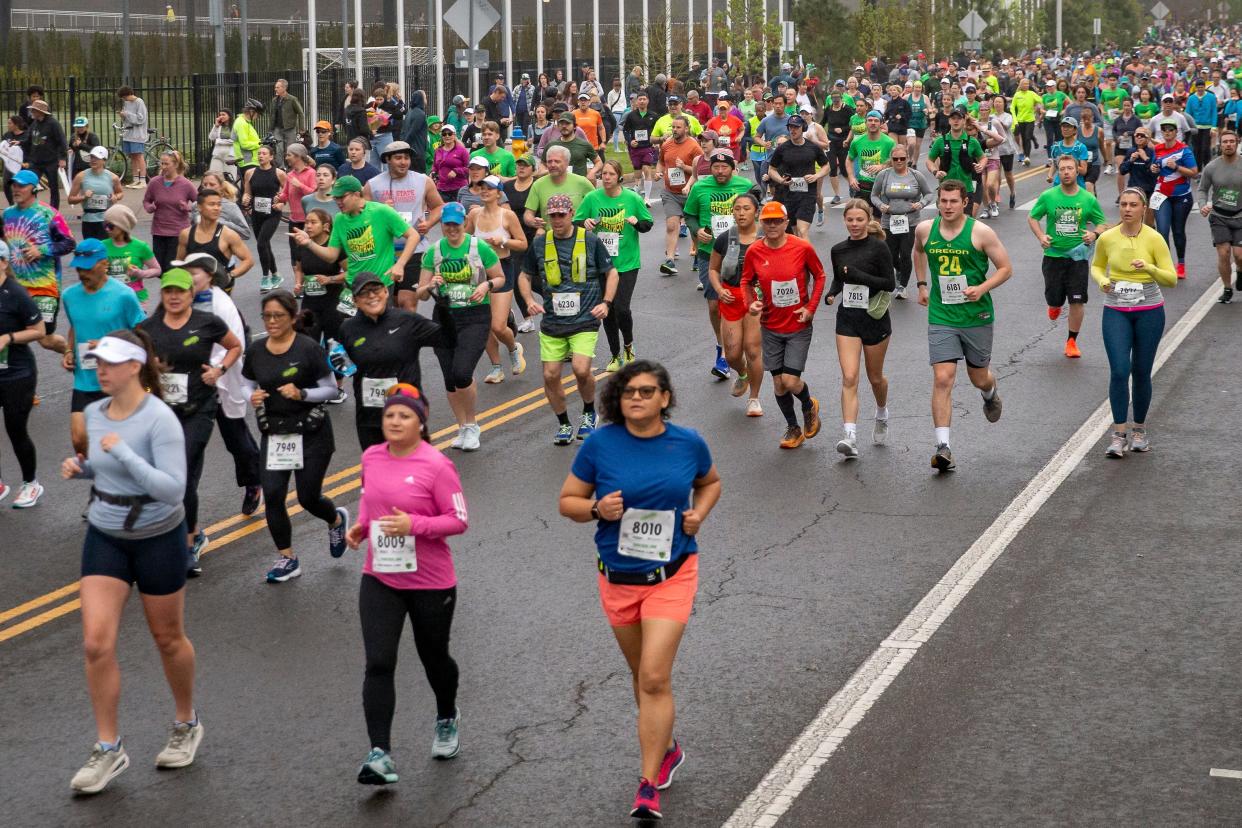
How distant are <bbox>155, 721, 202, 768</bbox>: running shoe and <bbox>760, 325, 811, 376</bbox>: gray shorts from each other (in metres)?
6.22

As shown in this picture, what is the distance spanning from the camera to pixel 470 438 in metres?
12.8

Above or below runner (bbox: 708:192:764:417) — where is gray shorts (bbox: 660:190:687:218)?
above

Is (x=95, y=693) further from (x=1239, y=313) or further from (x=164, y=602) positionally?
(x=1239, y=313)

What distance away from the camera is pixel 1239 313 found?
59.9ft

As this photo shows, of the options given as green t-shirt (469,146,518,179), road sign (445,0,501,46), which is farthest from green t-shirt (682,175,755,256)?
Result: road sign (445,0,501,46)

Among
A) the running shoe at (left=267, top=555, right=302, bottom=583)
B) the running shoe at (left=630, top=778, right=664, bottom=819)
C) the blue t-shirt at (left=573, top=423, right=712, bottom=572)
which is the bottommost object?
the running shoe at (left=630, top=778, right=664, bottom=819)

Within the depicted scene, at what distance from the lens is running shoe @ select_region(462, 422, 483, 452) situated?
504 inches

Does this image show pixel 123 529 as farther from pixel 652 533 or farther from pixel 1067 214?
pixel 1067 214

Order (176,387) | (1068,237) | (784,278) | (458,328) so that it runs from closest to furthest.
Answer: (176,387), (784,278), (458,328), (1068,237)

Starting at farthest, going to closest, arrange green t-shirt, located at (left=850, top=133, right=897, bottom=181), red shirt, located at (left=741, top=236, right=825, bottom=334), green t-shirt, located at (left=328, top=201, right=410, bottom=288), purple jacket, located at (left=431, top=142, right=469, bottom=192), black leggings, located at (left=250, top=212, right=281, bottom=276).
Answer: green t-shirt, located at (left=850, top=133, right=897, bottom=181), purple jacket, located at (left=431, top=142, right=469, bottom=192), black leggings, located at (left=250, top=212, right=281, bottom=276), green t-shirt, located at (left=328, top=201, right=410, bottom=288), red shirt, located at (left=741, top=236, right=825, bottom=334)

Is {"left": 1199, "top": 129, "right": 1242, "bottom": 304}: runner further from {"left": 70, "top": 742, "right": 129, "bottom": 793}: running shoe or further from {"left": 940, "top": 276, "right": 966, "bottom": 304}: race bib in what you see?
{"left": 70, "top": 742, "right": 129, "bottom": 793}: running shoe

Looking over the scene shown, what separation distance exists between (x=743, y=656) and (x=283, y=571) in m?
2.75

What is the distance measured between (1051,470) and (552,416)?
3.97 meters

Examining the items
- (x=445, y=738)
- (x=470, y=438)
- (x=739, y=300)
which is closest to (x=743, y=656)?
(x=445, y=738)
